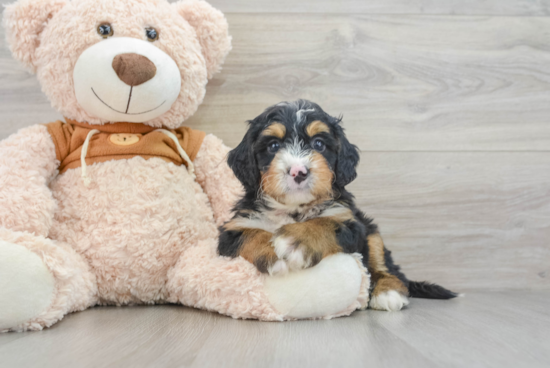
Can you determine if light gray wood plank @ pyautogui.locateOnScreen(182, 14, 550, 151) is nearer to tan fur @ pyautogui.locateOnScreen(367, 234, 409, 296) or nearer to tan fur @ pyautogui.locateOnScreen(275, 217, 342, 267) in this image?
tan fur @ pyautogui.locateOnScreen(367, 234, 409, 296)

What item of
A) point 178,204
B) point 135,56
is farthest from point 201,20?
point 178,204

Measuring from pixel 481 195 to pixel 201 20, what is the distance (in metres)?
1.76

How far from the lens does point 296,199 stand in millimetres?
1688

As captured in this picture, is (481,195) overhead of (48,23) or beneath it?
beneath

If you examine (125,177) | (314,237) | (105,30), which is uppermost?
(105,30)

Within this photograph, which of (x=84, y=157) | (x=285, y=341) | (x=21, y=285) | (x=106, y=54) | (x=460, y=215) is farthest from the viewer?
(x=460, y=215)

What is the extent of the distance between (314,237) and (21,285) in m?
0.98

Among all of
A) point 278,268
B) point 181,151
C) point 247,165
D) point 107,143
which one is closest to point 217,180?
point 181,151

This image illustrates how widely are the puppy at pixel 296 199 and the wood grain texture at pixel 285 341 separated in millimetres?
229

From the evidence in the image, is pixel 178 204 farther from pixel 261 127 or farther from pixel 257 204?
pixel 261 127

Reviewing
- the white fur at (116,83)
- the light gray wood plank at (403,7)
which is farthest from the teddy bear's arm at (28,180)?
the light gray wood plank at (403,7)

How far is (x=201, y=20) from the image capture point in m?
2.15

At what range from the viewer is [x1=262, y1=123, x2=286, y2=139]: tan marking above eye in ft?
5.65

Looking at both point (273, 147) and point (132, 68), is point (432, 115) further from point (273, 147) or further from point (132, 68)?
point (132, 68)
